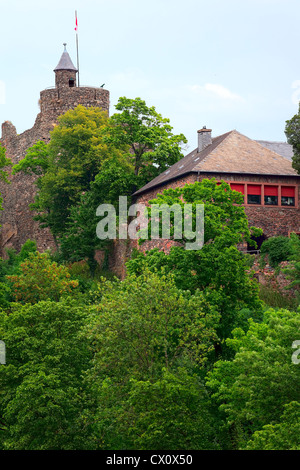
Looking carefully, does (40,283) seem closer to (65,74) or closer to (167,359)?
(167,359)

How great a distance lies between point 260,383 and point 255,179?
22.4 meters

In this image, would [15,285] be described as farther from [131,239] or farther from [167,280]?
[167,280]

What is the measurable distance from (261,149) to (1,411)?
24.2 meters

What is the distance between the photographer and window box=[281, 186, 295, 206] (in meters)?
52.8

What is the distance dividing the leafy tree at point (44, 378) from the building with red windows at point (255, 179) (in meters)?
14.5

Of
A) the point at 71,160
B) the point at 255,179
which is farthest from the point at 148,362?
the point at 71,160

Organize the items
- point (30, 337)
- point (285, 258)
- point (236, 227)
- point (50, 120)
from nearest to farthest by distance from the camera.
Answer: point (30, 337), point (236, 227), point (285, 258), point (50, 120)

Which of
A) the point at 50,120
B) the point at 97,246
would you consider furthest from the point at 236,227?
the point at 50,120

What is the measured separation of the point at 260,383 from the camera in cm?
3105

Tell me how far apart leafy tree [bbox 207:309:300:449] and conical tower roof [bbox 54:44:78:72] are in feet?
127

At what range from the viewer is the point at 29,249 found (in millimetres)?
62031

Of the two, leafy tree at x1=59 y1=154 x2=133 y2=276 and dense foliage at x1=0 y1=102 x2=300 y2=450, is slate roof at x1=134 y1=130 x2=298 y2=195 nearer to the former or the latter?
leafy tree at x1=59 y1=154 x2=133 y2=276

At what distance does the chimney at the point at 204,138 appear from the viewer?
56169 mm

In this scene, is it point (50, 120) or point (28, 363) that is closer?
point (28, 363)
